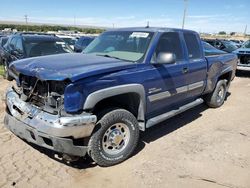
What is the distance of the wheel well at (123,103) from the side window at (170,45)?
2.28ft

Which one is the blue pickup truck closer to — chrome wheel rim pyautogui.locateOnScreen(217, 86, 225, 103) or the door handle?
the door handle

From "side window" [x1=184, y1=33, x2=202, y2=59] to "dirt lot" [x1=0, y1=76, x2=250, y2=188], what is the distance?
1.46 metres

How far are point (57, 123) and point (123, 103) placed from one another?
121 cm

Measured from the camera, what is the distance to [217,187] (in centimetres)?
367

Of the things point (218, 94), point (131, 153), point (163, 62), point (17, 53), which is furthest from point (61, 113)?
point (17, 53)

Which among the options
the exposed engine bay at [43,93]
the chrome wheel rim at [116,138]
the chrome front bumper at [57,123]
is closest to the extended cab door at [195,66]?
the chrome wheel rim at [116,138]

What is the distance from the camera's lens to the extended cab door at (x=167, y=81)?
14.8 feet

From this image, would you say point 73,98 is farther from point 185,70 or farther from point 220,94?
point 220,94

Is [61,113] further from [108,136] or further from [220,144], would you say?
[220,144]

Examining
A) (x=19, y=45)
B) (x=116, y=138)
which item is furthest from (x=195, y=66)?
(x=19, y=45)

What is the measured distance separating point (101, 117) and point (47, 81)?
2.75 ft

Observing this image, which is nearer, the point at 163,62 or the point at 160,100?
the point at 163,62

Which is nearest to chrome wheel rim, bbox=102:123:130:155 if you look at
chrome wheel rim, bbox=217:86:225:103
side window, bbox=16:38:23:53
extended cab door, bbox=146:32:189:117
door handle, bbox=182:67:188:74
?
extended cab door, bbox=146:32:189:117

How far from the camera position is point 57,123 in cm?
344
